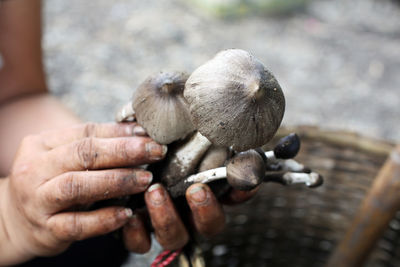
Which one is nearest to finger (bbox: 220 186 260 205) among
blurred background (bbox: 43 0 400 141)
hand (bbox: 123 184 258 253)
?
hand (bbox: 123 184 258 253)

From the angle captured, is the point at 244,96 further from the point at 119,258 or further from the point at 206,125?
the point at 119,258

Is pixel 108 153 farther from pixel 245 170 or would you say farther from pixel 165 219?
pixel 245 170

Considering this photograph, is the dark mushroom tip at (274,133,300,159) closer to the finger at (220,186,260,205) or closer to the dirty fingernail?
the finger at (220,186,260,205)

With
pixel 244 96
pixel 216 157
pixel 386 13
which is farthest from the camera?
pixel 386 13

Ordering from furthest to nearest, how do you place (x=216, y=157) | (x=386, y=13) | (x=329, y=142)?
(x=386, y=13) → (x=329, y=142) → (x=216, y=157)

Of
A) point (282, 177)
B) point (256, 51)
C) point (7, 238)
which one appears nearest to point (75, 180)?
point (7, 238)

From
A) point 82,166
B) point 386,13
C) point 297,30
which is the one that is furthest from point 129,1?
point 82,166

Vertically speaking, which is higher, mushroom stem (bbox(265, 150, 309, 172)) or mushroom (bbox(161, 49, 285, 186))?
mushroom (bbox(161, 49, 285, 186))
